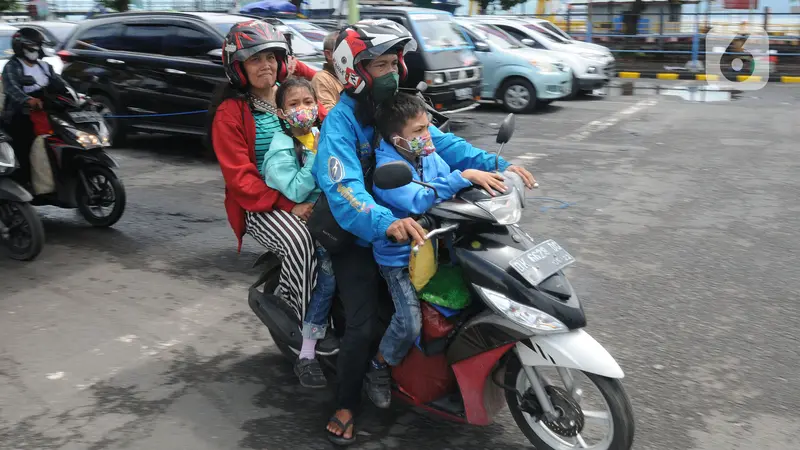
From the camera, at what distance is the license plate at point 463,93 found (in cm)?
1212

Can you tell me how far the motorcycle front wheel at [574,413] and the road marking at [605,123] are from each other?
8627 mm

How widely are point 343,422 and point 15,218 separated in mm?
3932

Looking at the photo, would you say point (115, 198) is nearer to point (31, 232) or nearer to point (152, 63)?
point (31, 232)

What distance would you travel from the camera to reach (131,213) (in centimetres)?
747

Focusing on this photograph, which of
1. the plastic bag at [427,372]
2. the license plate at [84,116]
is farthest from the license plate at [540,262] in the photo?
the license plate at [84,116]

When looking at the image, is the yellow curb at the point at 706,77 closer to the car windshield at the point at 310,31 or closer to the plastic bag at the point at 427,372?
the car windshield at the point at 310,31

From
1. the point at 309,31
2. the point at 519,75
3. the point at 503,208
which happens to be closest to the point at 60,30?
the point at 309,31

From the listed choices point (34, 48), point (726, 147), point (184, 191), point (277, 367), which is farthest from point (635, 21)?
point (277, 367)

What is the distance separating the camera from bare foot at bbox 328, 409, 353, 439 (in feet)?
11.5

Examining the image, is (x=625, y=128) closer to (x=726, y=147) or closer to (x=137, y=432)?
(x=726, y=147)

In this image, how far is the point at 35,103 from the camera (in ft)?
21.2

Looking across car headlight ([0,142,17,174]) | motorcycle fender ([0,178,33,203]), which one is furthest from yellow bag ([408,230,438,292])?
car headlight ([0,142,17,174])

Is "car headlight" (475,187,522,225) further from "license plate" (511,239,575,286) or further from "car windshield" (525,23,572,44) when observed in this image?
"car windshield" (525,23,572,44)

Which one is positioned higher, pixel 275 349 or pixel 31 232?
pixel 31 232
